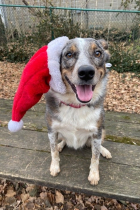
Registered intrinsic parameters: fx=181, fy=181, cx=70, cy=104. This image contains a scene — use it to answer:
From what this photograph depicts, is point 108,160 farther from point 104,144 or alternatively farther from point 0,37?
point 0,37

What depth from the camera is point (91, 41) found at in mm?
2014

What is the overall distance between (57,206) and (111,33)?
654cm

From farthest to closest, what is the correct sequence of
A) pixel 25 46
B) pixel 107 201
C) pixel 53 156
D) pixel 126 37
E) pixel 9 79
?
pixel 25 46 → pixel 126 37 → pixel 9 79 → pixel 107 201 → pixel 53 156

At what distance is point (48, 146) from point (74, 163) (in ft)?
1.66

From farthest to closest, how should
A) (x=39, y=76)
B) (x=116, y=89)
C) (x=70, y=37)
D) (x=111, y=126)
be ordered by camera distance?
(x=70, y=37), (x=116, y=89), (x=111, y=126), (x=39, y=76)

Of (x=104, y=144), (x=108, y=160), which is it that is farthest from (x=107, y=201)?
(x=104, y=144)

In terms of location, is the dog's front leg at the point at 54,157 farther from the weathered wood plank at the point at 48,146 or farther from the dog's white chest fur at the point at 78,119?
the weathered wood plank at the point at 48,146

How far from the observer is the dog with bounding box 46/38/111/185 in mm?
1812

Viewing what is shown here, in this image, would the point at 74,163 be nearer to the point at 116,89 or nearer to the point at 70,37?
the point at 116,89

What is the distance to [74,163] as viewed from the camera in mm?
2398

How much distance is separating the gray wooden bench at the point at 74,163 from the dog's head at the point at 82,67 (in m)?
1.02

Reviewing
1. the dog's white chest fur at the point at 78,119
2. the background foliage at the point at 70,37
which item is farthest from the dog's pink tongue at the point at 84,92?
the background foliage at the point at 70,37

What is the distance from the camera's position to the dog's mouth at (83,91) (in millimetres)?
1813

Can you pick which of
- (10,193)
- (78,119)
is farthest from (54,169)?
(10,193)
